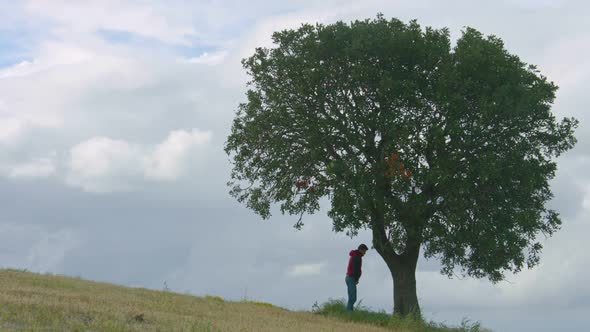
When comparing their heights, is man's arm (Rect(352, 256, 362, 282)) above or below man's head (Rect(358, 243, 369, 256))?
below

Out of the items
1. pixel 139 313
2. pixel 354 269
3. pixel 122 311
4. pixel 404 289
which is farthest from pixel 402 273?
pixel 122 311

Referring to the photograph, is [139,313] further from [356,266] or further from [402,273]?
[402,273]

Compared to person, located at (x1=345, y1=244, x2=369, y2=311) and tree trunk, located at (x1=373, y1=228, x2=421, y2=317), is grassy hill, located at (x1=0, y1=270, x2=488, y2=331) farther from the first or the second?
tree trunk, located at (x1=373, y1=228, x2=421, y2=317)

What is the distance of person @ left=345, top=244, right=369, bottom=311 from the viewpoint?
3142cm

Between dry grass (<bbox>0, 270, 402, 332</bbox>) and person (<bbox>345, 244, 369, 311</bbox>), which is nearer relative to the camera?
dry grass (<bbox>0, 270, 402, 332</bbox>)

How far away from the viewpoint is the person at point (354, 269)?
31.4 m

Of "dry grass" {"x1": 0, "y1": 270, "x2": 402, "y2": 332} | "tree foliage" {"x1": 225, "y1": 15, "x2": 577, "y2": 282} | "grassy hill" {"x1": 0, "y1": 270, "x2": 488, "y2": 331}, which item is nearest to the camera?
"dry grass" {"x1": 0, "y1": 270, "x2": 402, "y2": 332}

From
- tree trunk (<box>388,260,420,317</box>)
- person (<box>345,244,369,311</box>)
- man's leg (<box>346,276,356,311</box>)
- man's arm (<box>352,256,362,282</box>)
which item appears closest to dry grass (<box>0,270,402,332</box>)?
man's leg (<box>346,276,356,311</box>)

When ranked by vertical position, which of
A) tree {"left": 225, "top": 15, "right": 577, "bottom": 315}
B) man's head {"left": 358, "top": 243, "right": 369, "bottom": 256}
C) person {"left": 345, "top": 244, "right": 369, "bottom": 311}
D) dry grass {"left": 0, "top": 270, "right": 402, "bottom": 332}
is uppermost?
tree {"left": 225, "top": 15, "right": 577, "bottom": 315}

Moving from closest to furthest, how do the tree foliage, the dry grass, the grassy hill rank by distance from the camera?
the dry grass, the grassy hill, the tree foliage

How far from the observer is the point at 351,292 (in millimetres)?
31609

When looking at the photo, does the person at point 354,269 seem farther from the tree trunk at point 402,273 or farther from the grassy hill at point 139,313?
the tree trunk at point 402,273

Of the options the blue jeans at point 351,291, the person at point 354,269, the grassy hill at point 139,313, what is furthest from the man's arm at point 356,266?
the grassy hill at point 139,313

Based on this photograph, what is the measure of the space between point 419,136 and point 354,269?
6155 mm
